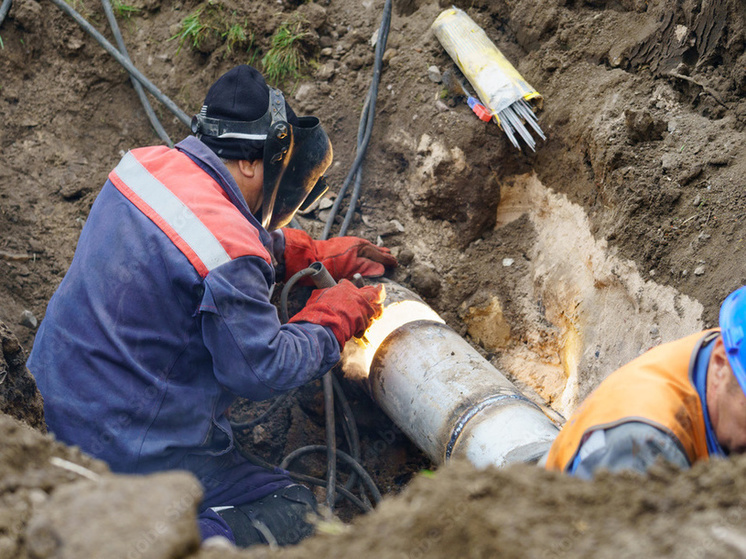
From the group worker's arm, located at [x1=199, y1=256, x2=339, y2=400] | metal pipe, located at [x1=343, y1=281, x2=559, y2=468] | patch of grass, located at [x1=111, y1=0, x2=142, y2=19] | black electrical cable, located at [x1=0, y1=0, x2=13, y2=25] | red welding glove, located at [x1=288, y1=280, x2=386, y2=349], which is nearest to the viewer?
worker's arm, located at [x1=199, y1=256, x2=339, y2=400]

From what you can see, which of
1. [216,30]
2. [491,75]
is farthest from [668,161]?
[216,30]

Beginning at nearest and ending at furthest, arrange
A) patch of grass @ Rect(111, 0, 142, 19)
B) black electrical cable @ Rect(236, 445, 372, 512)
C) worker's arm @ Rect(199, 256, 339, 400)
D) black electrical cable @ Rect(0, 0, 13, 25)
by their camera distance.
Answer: worker's arm @ Rect(199, 256, 339, 400) < black electrical cable @ Rect(236, 445, 372, 512) < black electrical cable @ Rect(0, 0, 13, 25) < patch of grass @ Rect(111, 0, 142, 19)

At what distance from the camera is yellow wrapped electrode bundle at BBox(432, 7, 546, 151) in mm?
3453

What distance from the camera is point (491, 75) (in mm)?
3537

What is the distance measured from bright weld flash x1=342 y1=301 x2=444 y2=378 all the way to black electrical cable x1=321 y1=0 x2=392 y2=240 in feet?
2.60

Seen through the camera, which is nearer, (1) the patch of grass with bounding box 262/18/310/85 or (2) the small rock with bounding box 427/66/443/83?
(2) the small rock with bounding box 427/66/443/83

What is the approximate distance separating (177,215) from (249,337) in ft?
1.74

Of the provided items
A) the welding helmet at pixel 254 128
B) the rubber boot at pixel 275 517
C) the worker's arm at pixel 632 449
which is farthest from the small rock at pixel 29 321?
the worker's arm at pixel 632 449

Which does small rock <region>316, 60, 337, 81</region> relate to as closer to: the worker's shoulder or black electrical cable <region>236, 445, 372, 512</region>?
the worker's shoulder

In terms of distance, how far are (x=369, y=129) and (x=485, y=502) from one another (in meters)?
3.14

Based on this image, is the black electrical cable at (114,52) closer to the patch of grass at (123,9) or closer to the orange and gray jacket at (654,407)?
the patch of grass at (123,9)

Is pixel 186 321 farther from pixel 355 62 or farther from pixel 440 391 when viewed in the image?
pixel 355 62

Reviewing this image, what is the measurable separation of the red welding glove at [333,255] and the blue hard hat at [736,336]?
2.12 metres

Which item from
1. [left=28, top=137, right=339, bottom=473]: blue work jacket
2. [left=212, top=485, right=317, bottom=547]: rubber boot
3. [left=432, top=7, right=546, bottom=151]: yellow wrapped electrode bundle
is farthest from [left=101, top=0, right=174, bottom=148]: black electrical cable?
[left=212, top=485, right=317, bottom=547]: rubber boot
